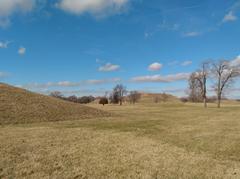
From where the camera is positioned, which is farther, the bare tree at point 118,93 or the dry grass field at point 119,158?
the bare tree at point 118,93

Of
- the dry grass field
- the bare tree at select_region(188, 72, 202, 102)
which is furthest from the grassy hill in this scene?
the bare tree at select_region(188, 72, 202, 102)

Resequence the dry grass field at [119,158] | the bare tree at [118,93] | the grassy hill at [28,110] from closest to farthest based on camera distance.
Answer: the dry grass field at [119,158] → the grassy hill at [28,110] → the bare tree at [118,93]

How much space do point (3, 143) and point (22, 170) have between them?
14.6 feet

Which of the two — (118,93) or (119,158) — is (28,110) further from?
(118,93)

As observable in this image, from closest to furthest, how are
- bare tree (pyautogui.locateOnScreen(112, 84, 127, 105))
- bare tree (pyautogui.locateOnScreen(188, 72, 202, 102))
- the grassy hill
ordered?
1. the grassy hill
2. bare tree (pyautogui.locateOnScreen(188, 72, 202, 102))
3. bare tree (pyautogui.locateOnScreen(112, 84, 127, 105))

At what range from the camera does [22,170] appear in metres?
6.50

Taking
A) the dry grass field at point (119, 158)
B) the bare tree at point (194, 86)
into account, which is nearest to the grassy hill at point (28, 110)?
the dry grass field at point (119, 158)

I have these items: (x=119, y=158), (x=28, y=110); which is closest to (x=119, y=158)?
(x=119, y=158)

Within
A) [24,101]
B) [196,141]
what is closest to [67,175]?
[196,141]

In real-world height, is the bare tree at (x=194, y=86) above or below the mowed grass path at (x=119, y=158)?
above

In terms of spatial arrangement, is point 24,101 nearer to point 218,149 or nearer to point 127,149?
point 127,149

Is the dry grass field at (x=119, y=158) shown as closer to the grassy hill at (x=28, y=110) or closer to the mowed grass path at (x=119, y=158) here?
the mowed grass path at (x=119, y=158)

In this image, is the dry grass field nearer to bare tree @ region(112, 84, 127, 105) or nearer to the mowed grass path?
the mowed grass path

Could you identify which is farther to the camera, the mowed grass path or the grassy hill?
the grassy hill
